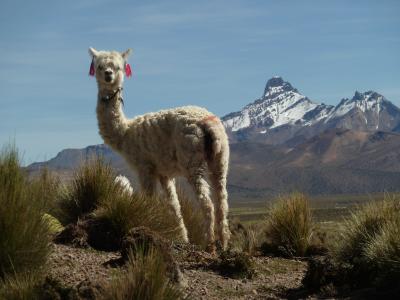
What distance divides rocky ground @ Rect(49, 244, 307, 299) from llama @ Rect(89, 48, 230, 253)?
2.81 feet

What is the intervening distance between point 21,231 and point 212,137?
3810 millimetres

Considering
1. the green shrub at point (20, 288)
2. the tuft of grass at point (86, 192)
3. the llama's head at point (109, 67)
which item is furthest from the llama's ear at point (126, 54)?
the green shrub at point (20, 288)

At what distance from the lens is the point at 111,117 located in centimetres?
1148

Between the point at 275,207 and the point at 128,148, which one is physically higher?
the point at 128,148

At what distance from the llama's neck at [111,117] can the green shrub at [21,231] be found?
153 inches

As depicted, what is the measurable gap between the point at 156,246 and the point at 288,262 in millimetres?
3833

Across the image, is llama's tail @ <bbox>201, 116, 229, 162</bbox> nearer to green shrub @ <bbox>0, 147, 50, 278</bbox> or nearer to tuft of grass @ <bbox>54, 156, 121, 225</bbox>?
tuft of grass @ <bbox>54, 156, 121, 225</bbox>

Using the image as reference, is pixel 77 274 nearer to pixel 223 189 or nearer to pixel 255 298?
pixel 255 298

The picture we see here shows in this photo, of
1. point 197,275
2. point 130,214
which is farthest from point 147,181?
point 197,275

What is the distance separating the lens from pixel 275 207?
11367mm

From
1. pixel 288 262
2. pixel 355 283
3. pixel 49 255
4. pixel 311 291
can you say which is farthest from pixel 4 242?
pixel 288 262

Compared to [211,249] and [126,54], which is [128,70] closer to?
[126,54]

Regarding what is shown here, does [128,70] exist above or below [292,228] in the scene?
above

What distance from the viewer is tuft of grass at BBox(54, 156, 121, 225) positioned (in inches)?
410
